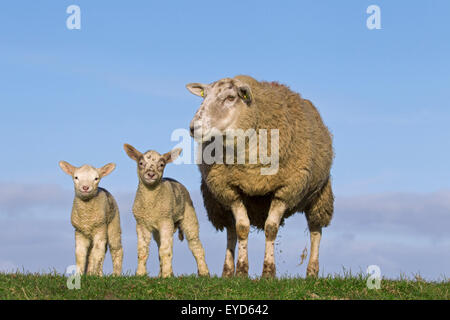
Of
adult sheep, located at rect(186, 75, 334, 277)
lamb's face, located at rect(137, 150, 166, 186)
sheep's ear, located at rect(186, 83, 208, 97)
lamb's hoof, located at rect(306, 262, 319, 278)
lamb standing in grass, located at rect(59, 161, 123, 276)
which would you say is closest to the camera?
adult sheep, located at rect(186, 75, 334, 277)

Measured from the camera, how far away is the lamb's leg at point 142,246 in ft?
36.6

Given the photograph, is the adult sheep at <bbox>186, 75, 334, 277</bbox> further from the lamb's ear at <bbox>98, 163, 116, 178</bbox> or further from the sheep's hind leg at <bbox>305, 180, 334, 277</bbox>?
the lamb's ear at <bbox>98, 163, 116, 178</bbox>

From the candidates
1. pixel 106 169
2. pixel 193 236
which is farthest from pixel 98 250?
pixel 193 236

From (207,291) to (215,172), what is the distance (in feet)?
10.0

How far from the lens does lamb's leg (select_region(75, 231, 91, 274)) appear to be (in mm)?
11547

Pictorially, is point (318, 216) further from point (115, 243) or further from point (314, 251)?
point (115, 243)

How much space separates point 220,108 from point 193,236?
9.05 feet

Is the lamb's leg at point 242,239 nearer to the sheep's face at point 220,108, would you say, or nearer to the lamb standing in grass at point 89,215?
the sheep's face at point 220,108

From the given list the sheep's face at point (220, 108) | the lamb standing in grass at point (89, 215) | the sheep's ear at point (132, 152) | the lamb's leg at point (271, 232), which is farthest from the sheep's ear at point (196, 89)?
the lamb's leg at point (271, 232)

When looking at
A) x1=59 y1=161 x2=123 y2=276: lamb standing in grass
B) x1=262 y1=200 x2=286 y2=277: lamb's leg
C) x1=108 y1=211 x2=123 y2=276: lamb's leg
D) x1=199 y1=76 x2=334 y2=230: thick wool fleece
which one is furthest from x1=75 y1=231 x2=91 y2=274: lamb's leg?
x1=262 y1=200 x2=286 y2=277: lamb's leg

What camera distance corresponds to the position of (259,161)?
1101 cm

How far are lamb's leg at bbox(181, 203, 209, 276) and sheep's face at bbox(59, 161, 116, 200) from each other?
167cm
